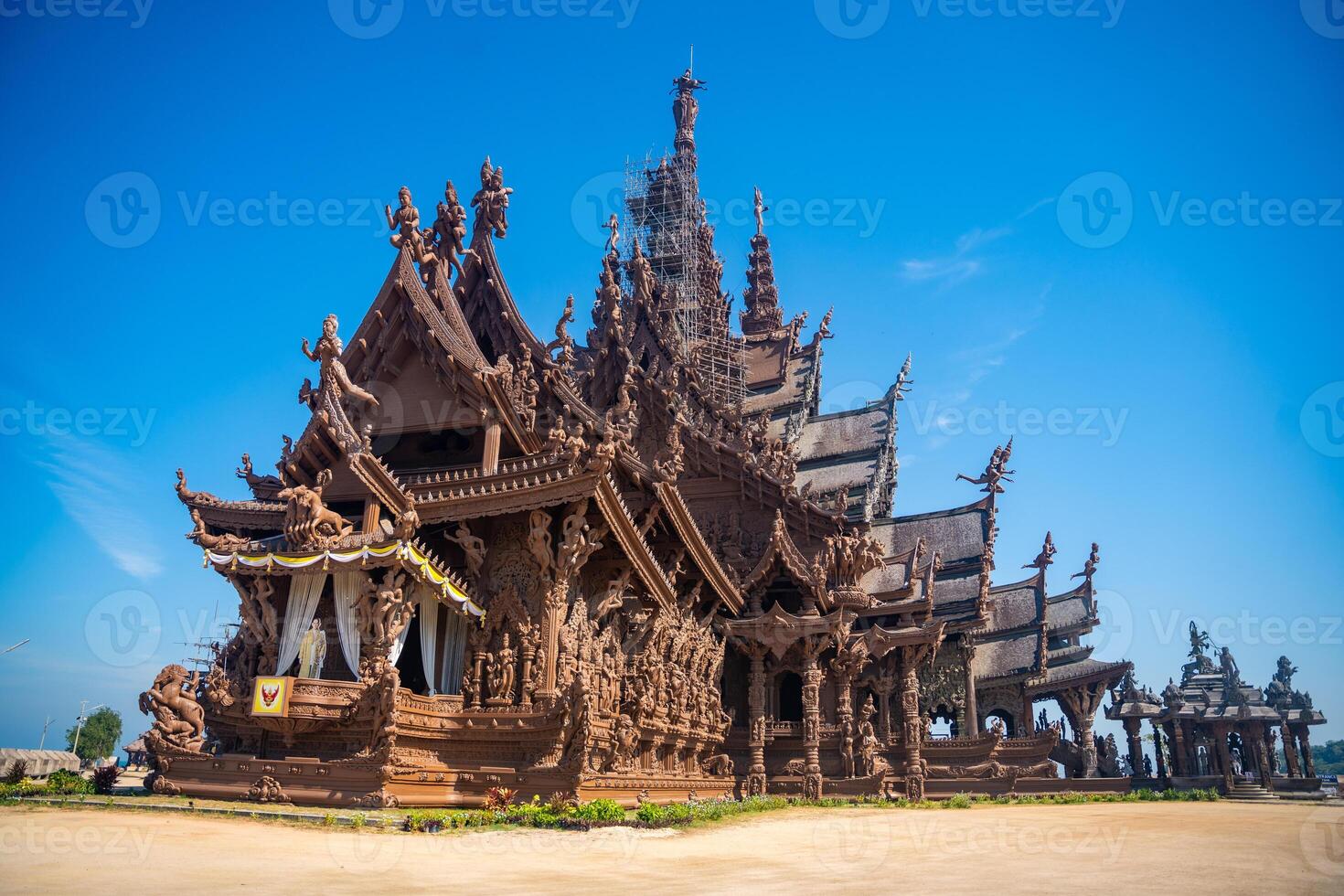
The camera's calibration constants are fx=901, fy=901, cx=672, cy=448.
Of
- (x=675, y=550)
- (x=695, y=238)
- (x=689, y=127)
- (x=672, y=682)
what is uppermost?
(x=689, y=127)

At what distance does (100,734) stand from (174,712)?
65483 millimetres

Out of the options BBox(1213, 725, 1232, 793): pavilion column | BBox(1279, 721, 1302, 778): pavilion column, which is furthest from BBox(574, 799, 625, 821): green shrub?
BBox(1279, 721, 1302, 778): pavilion column

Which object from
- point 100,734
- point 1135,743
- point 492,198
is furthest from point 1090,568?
point 100,734

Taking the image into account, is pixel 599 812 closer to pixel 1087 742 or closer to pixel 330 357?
pixel 330 357

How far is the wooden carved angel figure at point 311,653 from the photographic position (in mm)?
14820

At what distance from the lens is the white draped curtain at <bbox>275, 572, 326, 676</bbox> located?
1483 cm

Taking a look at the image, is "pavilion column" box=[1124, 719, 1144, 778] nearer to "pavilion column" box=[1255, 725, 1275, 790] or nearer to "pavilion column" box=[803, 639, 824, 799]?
"pavilion column" box=[1255, 725, 1275, 790]

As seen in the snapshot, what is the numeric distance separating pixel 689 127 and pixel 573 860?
130 ft

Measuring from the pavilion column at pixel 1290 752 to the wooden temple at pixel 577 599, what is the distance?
473 centimetres

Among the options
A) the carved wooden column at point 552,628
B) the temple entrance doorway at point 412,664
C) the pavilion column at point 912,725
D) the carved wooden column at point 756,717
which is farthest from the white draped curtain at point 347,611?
the pavilion column at point 912,725

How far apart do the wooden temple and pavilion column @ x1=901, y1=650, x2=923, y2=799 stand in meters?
0.08

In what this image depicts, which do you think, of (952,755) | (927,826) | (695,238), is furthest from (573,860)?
(695,238)

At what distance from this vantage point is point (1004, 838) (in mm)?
12227

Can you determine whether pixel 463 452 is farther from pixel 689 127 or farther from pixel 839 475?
pixel 689 127
